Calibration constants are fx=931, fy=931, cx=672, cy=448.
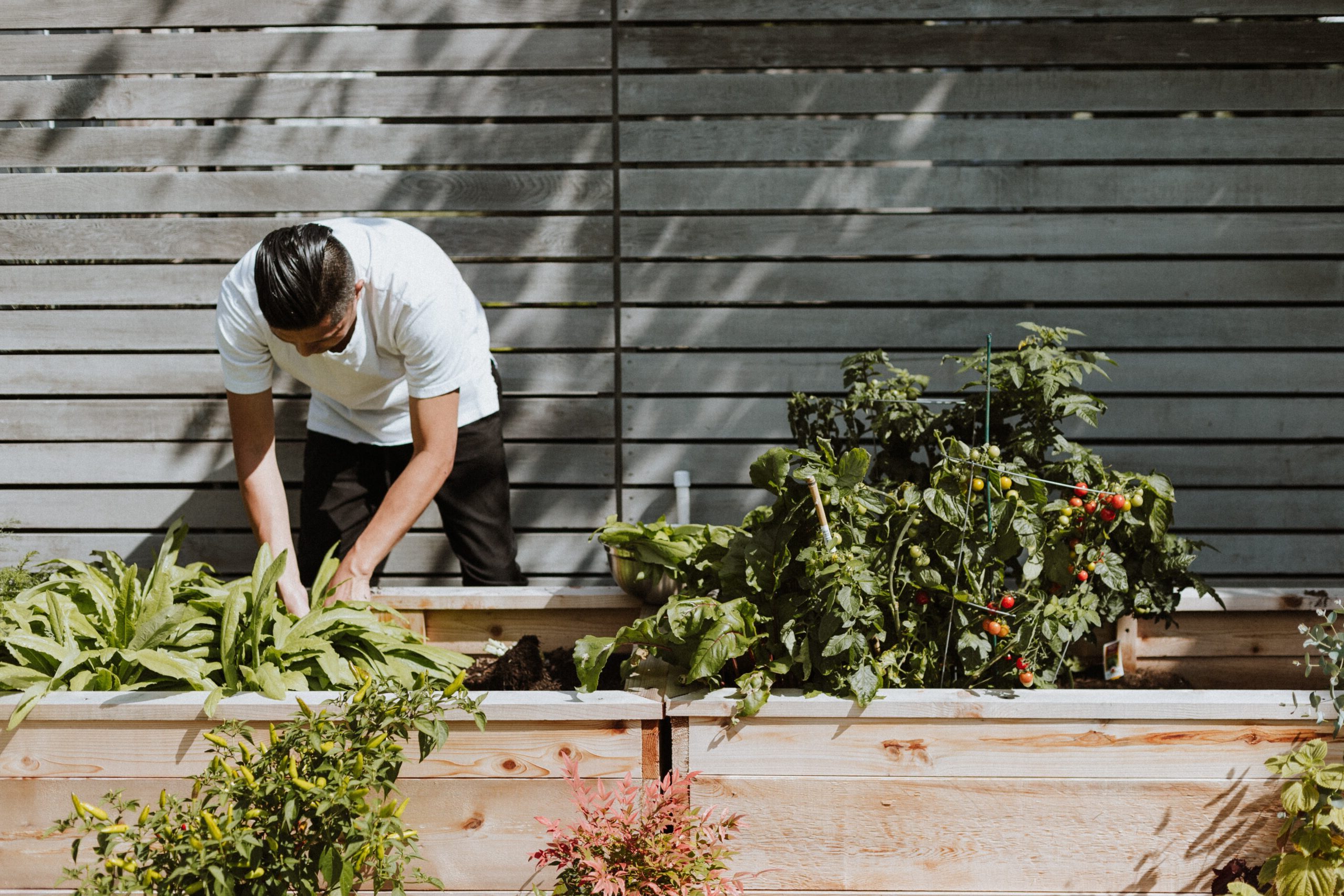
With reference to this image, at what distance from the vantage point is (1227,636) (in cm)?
271

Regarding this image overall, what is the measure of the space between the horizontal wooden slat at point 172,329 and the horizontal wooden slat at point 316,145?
1.82 feet

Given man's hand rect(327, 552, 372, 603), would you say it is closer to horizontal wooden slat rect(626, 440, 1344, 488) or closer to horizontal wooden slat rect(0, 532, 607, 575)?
horizontal wooden slat rect(0, 532, 607, 575)

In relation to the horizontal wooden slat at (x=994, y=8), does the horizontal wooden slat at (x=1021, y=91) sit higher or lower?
lower

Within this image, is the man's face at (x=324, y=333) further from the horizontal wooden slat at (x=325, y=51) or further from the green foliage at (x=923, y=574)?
the horizontal wooden slat at (x=325, y=51)

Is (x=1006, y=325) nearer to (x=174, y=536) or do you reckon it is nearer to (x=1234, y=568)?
(x=1234, y=568)

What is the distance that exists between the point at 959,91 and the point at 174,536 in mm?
2997

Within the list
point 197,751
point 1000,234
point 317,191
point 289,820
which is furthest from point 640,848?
point 317,191

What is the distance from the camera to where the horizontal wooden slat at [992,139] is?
11.1 feet

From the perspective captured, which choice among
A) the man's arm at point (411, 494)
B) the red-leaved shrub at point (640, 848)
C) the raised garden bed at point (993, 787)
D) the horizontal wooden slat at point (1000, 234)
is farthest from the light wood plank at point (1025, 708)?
the horizontal wooden slat at point (1000, 234)

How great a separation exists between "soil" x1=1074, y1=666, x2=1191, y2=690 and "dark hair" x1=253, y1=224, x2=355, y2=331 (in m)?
2.21

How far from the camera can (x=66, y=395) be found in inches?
142

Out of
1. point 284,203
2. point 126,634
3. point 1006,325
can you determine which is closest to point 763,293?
point 1006,325

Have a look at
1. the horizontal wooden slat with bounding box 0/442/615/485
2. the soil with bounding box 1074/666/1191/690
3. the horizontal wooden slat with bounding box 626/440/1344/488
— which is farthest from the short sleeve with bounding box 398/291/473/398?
the horizontal wooden slat with bounding box 626/440/1344/488

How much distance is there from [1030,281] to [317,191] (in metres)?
2.68
